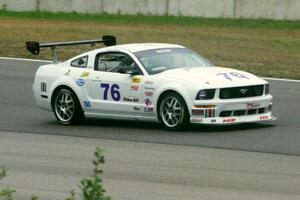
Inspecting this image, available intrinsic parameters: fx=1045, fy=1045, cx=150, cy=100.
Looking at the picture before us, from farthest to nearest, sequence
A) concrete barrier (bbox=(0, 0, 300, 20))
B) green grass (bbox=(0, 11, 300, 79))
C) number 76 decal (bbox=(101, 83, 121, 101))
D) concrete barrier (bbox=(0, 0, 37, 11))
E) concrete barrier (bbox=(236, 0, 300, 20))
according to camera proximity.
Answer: concrete barrier (bbox=(0, 0, 37, 11)) < concrete barrier (bbox=(0, 0, 300, 20)) < concrete barrier (bbox=(236, 0, 300, 20)) < green grass (bbox=(0, 11, 300, 79)) < number 76 decal (bbox=(101, 83, 121, 101))

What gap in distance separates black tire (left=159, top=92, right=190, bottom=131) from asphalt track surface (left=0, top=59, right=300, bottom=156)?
14 cm

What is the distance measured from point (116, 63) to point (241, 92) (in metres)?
2.16

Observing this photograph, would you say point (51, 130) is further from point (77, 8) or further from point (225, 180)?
point (77, 8)

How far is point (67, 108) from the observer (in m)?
16.2

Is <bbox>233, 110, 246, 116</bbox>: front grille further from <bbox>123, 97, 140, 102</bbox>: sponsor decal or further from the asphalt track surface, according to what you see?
<bbox>123, 97, 140, 102</bbox>: sponsor decal

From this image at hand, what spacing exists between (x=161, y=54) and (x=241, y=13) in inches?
876

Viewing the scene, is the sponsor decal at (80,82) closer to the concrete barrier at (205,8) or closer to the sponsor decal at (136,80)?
the sponsor decal at (136,80)

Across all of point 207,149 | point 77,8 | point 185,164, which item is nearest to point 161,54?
point 207,149

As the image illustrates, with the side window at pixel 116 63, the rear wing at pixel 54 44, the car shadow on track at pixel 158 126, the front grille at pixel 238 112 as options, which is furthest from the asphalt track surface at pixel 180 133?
the rear wing at pixel 54 44

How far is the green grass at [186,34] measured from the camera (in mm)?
25734

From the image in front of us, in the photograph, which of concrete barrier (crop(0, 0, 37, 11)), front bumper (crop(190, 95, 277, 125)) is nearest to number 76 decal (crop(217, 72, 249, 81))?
front bumper (crop(190, 95, 277, 125))

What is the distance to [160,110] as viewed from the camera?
49.4 ft

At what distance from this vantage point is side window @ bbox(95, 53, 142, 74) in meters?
15.6

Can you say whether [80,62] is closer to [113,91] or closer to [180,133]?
[113,91]
